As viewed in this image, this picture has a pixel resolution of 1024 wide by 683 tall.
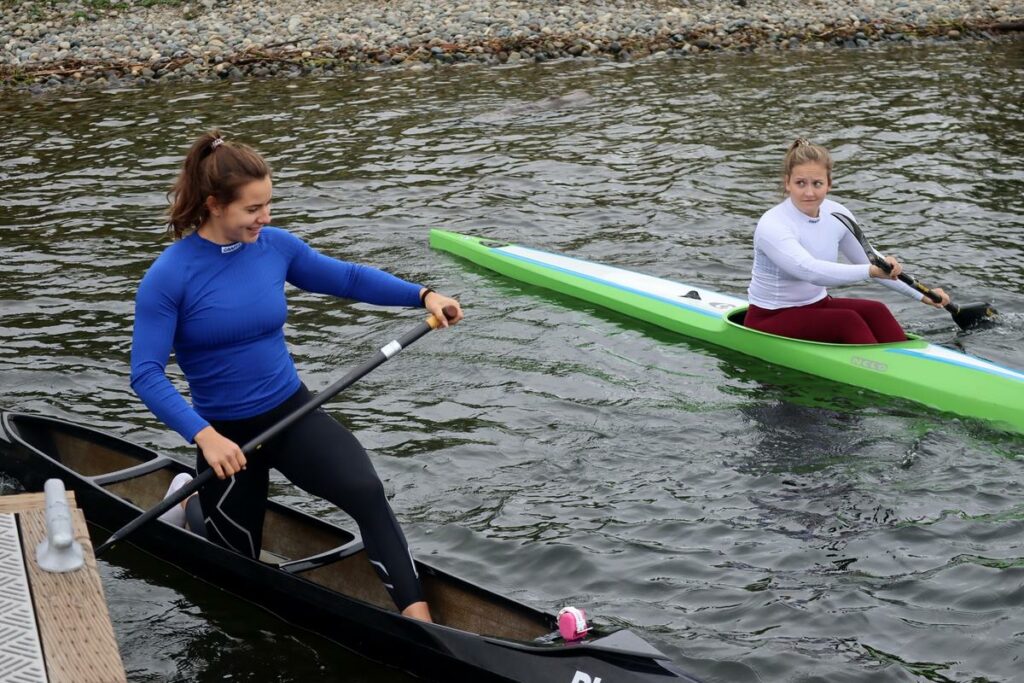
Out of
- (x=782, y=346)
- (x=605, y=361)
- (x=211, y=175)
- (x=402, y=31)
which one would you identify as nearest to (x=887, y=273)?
(x=782, y=346)

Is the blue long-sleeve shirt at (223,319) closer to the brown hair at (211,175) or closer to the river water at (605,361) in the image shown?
the brown hair at (211,175)

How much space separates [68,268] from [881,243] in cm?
781

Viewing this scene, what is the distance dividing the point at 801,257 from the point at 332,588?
13.1 ft

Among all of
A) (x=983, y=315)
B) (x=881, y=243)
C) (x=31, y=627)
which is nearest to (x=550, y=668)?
(x=31, y=627)

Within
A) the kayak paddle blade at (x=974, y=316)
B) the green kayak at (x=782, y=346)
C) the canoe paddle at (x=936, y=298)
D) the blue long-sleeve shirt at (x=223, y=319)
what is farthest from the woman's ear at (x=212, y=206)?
the kayak paddle blade at (x=974, y=316)

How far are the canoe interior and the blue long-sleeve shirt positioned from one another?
1067 millimetres

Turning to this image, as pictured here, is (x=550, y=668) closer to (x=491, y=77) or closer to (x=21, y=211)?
(x=21, y=211)

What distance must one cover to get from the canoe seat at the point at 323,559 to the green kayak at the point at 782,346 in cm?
418

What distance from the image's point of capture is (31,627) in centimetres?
372

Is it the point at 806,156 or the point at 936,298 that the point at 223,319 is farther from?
the point at 936,298

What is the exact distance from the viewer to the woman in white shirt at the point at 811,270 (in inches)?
308

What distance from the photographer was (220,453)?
4539 millimetres

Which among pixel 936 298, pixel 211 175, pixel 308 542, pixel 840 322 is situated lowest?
pixel 308 542

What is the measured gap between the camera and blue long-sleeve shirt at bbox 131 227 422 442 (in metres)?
4.62
